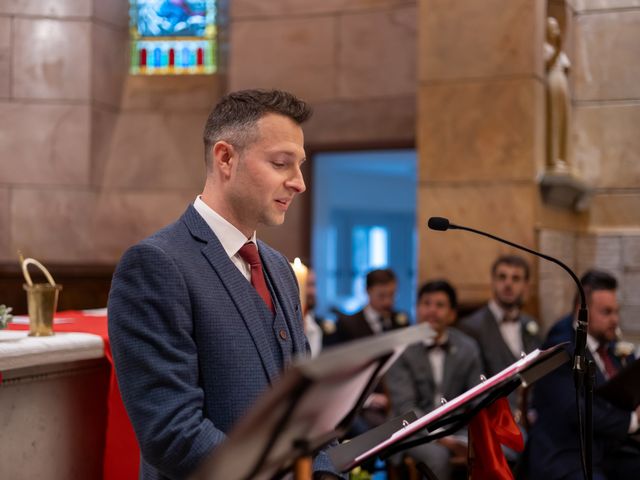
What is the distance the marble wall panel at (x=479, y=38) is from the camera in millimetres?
6898

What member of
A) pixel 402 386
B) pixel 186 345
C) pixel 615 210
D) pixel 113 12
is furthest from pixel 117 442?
pixel 113 12

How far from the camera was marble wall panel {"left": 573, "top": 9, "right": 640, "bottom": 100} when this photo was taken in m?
8.11

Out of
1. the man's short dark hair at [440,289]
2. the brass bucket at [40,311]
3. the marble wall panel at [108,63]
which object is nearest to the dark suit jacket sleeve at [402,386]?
the man's short dark hair at [440,289]

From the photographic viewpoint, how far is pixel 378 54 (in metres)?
8.99

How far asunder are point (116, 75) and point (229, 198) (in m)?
7.49

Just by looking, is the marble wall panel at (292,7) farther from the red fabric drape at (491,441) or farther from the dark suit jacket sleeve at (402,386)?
the red fabric drape at (491,441)

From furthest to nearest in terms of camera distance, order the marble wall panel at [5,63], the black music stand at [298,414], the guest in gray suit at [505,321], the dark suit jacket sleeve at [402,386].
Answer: the marble wall panel at [5,63]
the guest in gray suit at [505,321]
the dark suit jacket sleeve at [402,386]
the black music stand at [298,414]

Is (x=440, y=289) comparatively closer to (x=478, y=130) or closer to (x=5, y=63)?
(x=478, y=130)

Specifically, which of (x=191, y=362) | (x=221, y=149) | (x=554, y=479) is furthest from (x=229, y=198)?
(x=554, y=479)

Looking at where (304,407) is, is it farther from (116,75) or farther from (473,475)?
(116,75)

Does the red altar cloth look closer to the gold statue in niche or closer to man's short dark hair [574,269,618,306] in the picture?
man's short dark hair [574,269,618,306]

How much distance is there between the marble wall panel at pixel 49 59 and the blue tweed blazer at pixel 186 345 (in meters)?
7.19

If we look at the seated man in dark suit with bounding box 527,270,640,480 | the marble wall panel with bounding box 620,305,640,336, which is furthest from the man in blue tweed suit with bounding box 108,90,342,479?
the marble wall panel with bounding box 620,305,640,336

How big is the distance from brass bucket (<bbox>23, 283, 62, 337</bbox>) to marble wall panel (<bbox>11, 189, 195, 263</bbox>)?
A: 20.2ft
